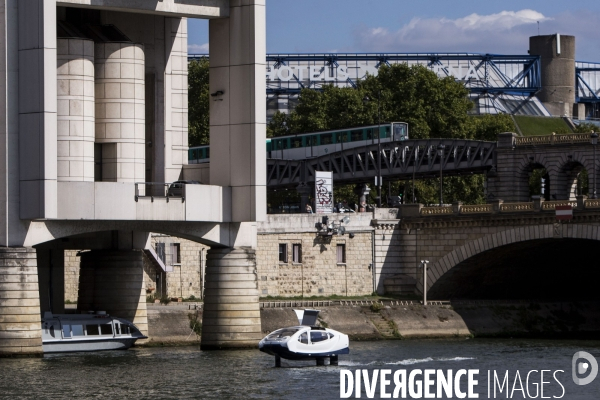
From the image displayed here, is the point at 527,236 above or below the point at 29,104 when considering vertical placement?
below

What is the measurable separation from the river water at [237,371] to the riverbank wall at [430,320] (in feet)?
12.4

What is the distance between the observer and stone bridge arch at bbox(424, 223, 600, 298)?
9400 cm

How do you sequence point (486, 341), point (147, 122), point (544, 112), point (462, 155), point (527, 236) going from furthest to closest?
point (544, 112) → point (462, 155) → point (527, 236) → point (486, 341) → point (147, 122)

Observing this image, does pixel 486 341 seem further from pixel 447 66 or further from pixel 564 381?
pixel 447 66

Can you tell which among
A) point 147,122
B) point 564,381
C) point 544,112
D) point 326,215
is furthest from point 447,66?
point 564,381

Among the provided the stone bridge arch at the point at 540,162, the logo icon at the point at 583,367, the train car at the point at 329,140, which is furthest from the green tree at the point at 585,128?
the logo icon at the point at 583,367

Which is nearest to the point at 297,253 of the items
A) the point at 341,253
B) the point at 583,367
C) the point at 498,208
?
the point at 341,253

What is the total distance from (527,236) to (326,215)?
12.0m

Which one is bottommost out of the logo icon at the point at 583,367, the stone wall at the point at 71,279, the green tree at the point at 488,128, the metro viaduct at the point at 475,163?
the logo icon at the point at 583,367

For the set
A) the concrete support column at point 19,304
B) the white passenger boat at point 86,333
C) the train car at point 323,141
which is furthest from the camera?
the train car at point 323,141

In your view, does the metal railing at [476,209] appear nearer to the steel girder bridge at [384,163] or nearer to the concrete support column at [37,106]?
the steel girder bridge at [384,163]

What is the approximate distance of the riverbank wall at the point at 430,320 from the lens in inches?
3216

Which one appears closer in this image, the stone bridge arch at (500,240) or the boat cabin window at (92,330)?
the boat cabin window at (92,330)

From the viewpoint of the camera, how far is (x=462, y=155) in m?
122
